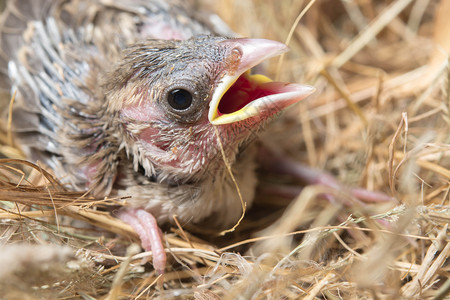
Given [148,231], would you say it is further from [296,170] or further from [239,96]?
[296,170]

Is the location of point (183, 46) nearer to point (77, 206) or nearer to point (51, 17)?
point (77, 206)

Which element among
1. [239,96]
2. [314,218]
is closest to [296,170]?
[314,218]

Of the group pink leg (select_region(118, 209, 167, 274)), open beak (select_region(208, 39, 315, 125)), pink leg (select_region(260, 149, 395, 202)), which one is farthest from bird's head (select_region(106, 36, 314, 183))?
pink leg (select_region(260, 149, 395, 202))

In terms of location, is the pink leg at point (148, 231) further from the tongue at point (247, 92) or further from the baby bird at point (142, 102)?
the tongue at point (247, 92)

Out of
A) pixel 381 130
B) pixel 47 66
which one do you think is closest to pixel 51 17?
pixel 47 66

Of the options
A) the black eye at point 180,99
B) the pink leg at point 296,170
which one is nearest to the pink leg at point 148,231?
the black eye at point 180,99

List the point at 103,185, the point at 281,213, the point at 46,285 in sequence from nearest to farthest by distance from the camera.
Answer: the point at 46,285 < the point at 103,185 < the point at 281,213

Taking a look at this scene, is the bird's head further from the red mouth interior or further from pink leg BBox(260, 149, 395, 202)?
pink leg BBox(260, 149, 395, 202)
